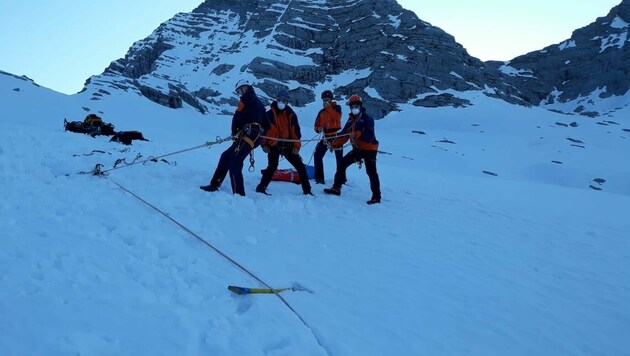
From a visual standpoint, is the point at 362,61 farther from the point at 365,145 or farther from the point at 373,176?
the point at 373,176

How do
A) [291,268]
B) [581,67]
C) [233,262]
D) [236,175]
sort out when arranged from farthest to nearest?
[581,67]
[236,175]
[291,268]
[233,262]

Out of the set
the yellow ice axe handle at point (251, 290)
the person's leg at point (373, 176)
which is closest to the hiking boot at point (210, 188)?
the person's leg at point (373, 176)

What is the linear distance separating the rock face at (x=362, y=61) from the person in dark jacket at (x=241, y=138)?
2420 inches

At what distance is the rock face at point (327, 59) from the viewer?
7919 centimetres

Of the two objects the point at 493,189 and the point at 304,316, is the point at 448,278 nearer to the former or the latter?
the point at 304,316

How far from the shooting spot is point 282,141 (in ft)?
26.5

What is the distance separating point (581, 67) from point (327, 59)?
207 ft

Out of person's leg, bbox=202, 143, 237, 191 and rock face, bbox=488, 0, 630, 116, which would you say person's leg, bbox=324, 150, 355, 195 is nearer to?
person's leg, bbox=202, 143, 237, 191

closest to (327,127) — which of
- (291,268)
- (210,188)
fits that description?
(210,188)

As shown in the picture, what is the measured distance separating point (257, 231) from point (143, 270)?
1.87 metres

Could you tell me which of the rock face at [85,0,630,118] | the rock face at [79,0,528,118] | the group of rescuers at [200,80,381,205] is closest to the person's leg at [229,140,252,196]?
the group of rescuers at [200,80,381,205]

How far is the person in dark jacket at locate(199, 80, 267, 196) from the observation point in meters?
7.29

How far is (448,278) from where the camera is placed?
14.2 feet

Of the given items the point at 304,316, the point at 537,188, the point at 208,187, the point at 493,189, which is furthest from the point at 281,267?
the point at 537,188
